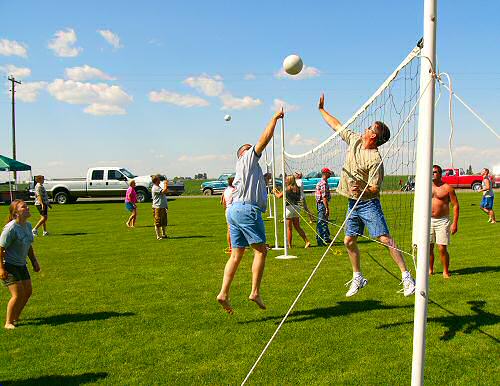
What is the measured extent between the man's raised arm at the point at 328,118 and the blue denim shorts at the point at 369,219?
35.5 inches

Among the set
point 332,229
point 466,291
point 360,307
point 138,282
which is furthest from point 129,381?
point 332,229

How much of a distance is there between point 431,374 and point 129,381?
2.47 m

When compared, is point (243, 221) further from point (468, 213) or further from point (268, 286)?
point (468, 213)

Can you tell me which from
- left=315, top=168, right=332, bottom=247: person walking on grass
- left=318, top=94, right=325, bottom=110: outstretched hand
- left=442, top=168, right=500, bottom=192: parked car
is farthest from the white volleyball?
left=442, top=168, right=500, bottom=192: parked car

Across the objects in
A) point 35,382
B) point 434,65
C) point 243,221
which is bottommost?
point 35,382

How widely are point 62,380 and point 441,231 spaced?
19.6ft

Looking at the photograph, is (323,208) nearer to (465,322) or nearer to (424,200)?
(465,322)

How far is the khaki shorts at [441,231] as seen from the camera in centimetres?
769

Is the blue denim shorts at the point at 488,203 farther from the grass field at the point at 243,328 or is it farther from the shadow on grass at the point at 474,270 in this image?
the shadow on grass at the point at 474,270

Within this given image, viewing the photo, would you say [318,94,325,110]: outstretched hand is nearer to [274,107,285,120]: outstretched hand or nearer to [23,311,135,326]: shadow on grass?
[274,107,285,120]: outstretched hand

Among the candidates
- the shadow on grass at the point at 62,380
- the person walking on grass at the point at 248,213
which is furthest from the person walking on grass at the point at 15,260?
the person walking on grass at the point at 248,213

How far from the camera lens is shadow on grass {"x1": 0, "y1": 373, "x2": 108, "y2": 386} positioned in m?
3.99

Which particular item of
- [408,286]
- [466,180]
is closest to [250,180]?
[408,286]

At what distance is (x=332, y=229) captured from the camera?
15.7 metres
